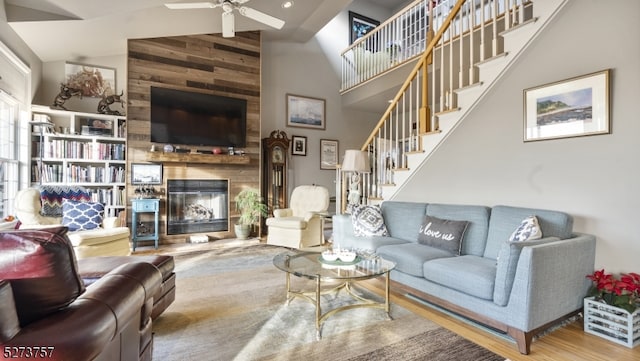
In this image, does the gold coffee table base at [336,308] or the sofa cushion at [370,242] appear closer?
the gold coffee table base at [336,308]

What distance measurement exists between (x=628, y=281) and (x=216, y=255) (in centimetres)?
420

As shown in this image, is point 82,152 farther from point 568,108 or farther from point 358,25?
point 358,25

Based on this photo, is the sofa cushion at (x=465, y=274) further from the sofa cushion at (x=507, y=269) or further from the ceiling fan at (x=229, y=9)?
the ceiling fan at (x=229, y=9)

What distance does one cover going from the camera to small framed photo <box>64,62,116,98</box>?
492cm

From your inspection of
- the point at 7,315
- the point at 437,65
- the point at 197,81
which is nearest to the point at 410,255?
the point at 7,315

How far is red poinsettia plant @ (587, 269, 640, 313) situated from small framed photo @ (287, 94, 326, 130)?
544 centimetres

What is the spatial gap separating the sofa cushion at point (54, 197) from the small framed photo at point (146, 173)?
1.06 metres

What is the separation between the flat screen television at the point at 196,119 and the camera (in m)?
5.07

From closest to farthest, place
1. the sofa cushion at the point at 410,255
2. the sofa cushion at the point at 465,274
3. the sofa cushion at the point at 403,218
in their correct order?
the sofa cushion at the point at 465,274 → the sofa cushion at the point at 410,255 → the sofa cushion at the point at 403,218

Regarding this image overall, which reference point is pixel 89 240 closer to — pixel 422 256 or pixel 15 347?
pixel 15 347

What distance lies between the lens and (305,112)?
6836 millimetres

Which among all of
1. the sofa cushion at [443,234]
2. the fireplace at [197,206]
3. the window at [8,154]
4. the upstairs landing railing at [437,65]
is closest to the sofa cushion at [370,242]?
the sofa cushion at [443,234]

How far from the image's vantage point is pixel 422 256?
8.80 ft

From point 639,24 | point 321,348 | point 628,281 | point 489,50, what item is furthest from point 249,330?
point 489,50
